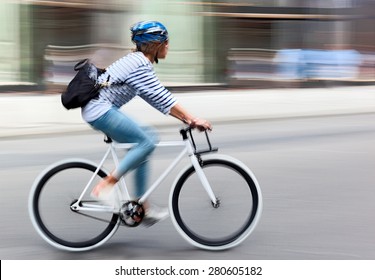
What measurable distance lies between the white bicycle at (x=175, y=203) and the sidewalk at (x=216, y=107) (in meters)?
6.63

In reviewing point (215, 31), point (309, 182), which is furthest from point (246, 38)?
point (309, 182)

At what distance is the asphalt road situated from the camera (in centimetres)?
507

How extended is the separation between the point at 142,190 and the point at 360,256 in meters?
1.52

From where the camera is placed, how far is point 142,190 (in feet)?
16.5

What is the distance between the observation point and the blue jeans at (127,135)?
480 cm

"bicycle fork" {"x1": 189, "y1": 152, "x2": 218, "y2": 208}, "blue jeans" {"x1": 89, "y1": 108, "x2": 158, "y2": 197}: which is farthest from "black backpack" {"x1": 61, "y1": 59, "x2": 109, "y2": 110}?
"bicycle fork" {"x1": 189, "y1": 152, "x2": 218, "y2": 208}

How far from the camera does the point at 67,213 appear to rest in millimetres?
5059

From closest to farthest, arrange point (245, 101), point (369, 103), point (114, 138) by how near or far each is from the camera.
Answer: point (114, 138), point (245, 101), point (369, 103)

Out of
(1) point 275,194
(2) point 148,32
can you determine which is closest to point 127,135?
(2) point 148,32

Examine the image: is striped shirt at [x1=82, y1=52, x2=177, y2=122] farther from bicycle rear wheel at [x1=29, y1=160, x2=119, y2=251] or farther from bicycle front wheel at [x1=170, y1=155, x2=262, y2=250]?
bicycle front wheel at [x1=170, y1=155, x2=262, y2=250]

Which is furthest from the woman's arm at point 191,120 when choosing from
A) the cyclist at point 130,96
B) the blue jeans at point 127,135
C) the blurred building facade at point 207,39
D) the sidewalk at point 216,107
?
the blurred building facade at point 207,39

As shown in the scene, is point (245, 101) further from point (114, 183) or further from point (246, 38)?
point (114, 183)

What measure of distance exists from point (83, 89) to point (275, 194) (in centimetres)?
281

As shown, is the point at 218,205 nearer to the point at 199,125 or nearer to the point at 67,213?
the point at 199,125
